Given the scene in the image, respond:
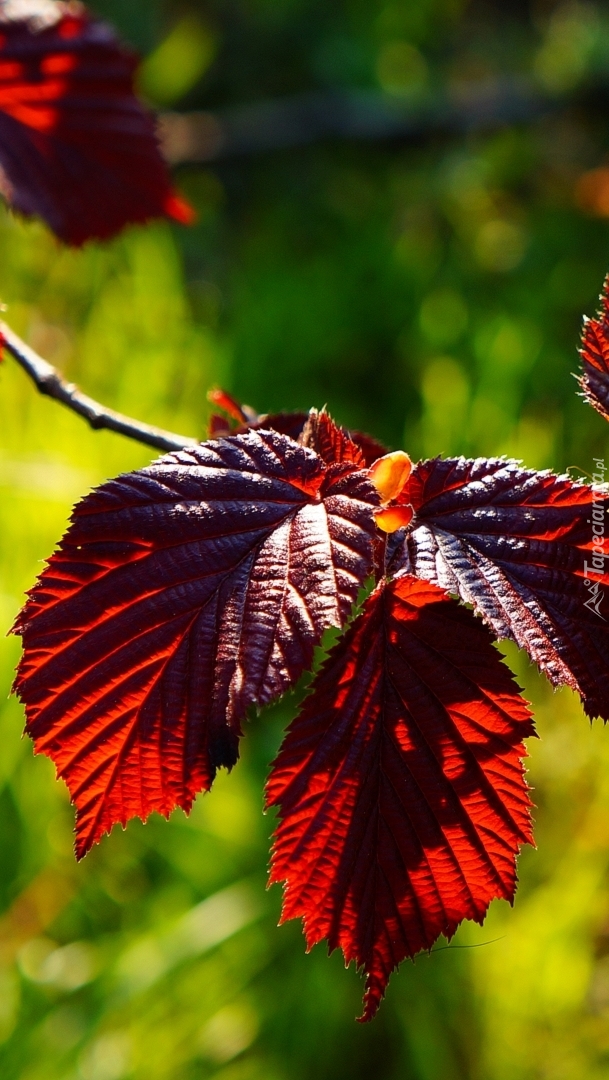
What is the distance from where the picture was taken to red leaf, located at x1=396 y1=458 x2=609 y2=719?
17.2 inches

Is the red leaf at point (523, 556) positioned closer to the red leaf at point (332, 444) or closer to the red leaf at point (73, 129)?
the red leaf at point (332, 444)

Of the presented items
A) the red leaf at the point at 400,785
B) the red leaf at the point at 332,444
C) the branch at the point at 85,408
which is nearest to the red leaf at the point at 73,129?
the branch at the point at 85,408

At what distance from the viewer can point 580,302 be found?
311 cm

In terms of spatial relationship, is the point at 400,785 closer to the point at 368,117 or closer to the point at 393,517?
the point at 393,517

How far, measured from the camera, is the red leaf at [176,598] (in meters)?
0.43

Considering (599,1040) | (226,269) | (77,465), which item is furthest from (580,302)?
(599,1040)

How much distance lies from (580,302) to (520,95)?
120 centimetres

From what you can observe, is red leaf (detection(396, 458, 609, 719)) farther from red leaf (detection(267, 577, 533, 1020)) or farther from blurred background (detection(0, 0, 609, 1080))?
blurred background (detection(0, 0, 609, 1080))

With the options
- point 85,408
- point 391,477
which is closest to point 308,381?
point 85,408

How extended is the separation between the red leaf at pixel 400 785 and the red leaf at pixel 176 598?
0.15ft

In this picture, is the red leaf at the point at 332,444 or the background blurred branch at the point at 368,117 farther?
the background blurred branch at the point at 368,117

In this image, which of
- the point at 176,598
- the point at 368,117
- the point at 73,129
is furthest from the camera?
the point at 368,117

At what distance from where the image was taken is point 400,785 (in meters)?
0.47

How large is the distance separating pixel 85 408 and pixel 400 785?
0.97 ft
